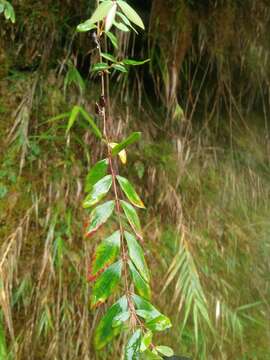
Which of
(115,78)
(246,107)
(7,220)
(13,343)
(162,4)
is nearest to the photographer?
(13,343)

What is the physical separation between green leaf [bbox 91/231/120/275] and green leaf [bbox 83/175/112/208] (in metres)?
0.06

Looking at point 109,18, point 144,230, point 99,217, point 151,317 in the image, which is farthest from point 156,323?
point 144,230

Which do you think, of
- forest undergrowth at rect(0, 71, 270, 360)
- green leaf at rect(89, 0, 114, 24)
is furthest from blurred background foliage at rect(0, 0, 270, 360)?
green leaf at rect(89, 0, 114, 24)

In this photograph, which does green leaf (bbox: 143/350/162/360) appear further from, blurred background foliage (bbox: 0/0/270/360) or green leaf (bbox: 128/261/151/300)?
blurred background foliage (bbox: 0/0/270/360)

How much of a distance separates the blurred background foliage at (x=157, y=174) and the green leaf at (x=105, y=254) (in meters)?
0.71

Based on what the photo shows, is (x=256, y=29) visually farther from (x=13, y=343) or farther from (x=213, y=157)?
(x=13, y=343)

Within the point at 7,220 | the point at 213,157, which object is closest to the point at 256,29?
the point at 213,157

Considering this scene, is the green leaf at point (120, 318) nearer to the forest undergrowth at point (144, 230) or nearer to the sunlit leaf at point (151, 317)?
the sunlit leaf at point (151, 317)

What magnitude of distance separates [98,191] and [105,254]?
0.28 feet

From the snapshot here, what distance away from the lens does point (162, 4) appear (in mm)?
1508

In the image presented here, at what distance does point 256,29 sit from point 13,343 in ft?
4.06

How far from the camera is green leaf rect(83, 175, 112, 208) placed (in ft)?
2.07

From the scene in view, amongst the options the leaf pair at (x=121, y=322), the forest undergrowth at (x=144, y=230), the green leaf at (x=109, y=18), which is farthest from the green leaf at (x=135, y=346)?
the forest undergrowth at (x=144, y=230)

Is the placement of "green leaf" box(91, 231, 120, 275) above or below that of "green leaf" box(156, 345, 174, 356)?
above
